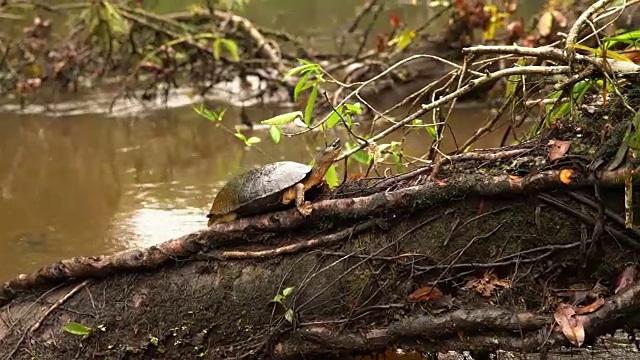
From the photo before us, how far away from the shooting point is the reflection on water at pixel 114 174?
471 cm

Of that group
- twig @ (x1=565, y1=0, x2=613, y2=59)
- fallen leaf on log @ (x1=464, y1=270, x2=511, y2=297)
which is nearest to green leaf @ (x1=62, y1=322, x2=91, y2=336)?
fallen leaf on log @ (x1=464, y1=270, x2=511, y2=297)

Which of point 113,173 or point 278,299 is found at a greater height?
point 278,299

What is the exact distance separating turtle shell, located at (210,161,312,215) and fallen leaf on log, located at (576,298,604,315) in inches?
46.6

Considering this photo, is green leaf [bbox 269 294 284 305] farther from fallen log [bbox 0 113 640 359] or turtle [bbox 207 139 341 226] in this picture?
turtle [bbox 207 139 341 226]

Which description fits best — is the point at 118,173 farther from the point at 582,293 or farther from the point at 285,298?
the point at 582,293

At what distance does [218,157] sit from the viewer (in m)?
6.48

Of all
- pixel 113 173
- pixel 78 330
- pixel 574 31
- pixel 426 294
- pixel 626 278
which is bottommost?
pixel 113 173

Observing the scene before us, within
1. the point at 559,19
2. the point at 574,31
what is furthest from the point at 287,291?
the point at 559,19

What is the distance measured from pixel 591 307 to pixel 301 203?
1161 mm

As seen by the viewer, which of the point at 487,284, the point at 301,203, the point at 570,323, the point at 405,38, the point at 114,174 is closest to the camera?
the point at 570,323

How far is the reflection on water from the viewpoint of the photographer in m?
4.71

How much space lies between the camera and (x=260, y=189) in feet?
9.57

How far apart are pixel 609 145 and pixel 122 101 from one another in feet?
25.0

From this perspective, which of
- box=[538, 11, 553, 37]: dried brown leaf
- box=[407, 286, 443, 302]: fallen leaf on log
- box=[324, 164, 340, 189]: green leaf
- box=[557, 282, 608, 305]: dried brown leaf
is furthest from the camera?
box=[538, 11, 553, 37]: dried brown leaf
